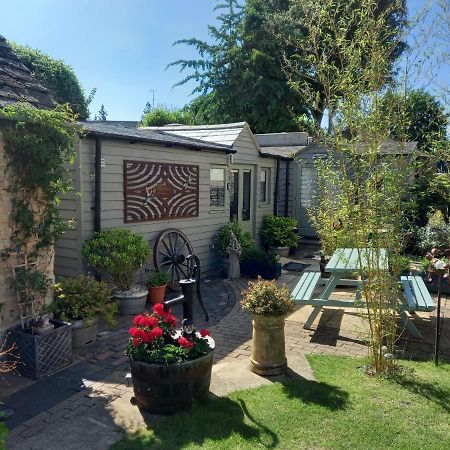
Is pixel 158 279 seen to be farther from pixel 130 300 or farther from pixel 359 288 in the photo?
pixel 359 288

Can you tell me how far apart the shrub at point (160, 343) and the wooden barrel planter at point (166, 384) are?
6 centimetres

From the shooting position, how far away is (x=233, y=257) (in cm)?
879

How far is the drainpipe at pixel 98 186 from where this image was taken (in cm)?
636

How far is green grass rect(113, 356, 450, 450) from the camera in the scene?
3129 mm

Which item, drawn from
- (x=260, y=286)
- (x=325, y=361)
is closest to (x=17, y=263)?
(x=260, y=286)

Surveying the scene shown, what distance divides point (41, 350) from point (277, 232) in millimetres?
7766

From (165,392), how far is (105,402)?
681 mm

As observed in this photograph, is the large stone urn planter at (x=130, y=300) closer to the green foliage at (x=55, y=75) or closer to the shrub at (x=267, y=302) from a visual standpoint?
the shrub at (x=267, y=302)

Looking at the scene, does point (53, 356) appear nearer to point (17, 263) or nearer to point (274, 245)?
point (17, 263)

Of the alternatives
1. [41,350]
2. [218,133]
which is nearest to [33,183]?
[41,350]

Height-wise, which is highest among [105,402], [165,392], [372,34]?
[372,34]

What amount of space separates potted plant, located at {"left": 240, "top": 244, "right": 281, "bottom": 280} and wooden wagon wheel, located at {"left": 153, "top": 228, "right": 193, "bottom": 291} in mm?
1468

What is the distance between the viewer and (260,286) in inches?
167

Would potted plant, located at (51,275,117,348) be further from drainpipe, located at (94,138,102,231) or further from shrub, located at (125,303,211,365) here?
shrub, located at (125,303,211,365)
